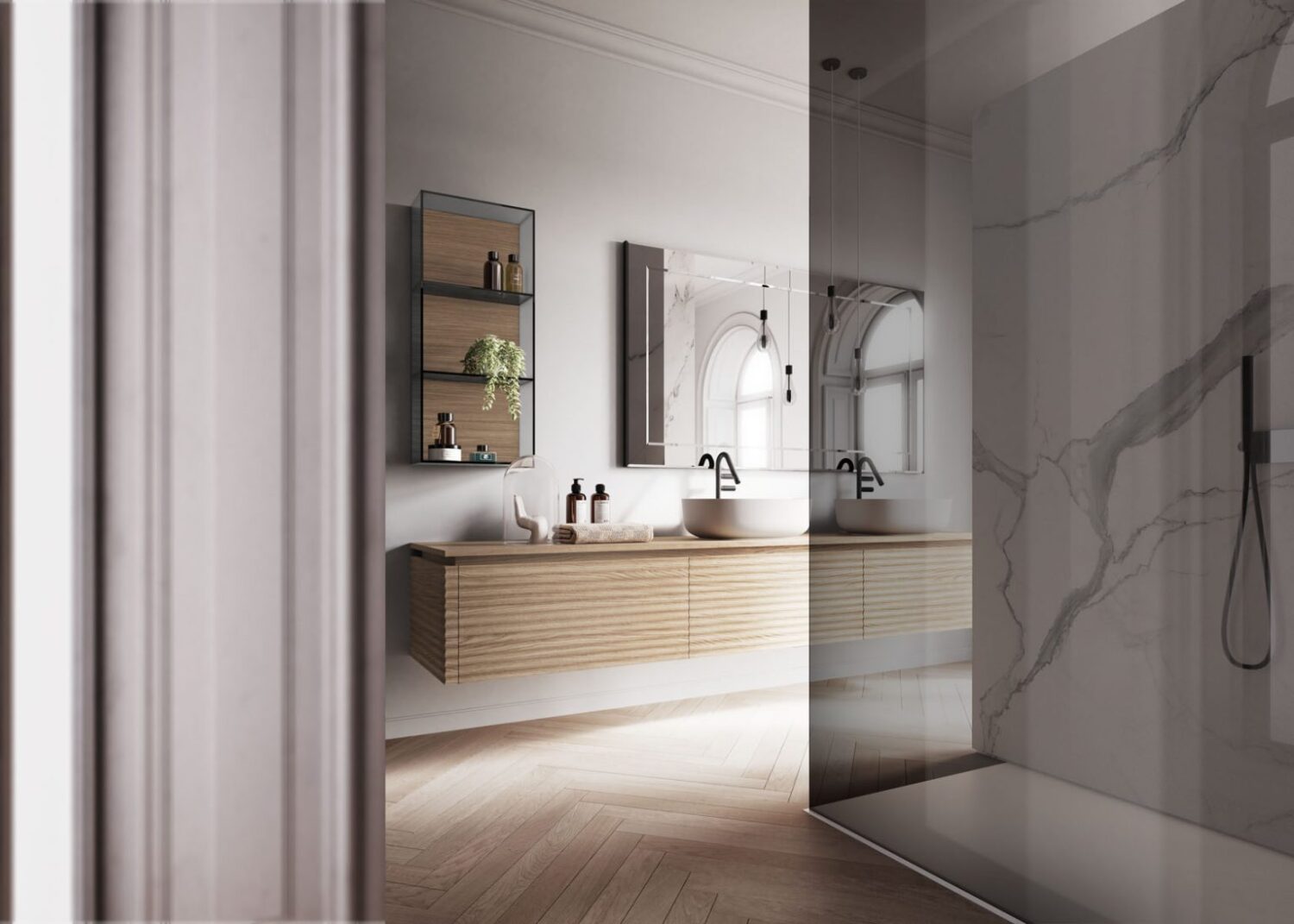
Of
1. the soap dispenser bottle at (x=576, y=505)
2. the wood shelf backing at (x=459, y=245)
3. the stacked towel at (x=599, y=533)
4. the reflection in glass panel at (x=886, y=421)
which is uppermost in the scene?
the wood shelf backing at (x=459, y=245)

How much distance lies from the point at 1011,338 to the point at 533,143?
82.2 inches

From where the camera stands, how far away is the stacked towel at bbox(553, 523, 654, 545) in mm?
2650

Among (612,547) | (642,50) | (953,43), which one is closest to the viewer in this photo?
(953,43)

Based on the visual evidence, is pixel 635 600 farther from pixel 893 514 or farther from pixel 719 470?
pixel 893 514

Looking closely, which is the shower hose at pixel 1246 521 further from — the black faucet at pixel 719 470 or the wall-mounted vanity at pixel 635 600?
the black faucet at pixel 719 470

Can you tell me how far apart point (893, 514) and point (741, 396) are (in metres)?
1.68

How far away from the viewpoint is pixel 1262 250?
1.15 m

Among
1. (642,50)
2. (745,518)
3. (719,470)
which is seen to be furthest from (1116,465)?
(642,50)

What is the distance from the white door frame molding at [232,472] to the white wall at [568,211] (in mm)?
2370

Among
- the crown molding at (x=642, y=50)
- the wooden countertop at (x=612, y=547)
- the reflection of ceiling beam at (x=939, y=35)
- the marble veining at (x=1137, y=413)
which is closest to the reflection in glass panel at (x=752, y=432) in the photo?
the wooden countertop at (x=612, y=547)

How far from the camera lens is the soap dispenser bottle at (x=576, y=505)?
2900 mm

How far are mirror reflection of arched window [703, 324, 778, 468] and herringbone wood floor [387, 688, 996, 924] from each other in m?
1.17

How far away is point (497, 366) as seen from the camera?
2785 millimetres

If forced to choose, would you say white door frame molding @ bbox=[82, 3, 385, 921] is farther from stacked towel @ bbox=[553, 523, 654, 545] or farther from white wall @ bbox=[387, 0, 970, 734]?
white wall @ bbox=[387, 0, 970, 734]
